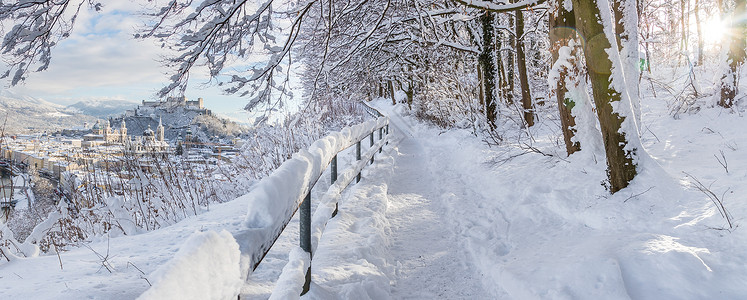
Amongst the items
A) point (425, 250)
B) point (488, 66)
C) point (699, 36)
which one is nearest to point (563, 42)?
point (425, 250)

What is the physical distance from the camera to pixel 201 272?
0.94 m

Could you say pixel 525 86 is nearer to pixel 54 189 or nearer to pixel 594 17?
pixel 594 17

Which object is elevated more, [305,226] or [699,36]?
Answer: [699,36]

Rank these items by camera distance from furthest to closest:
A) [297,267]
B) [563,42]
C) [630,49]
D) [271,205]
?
[630,49] < [563,42] < [297,267] < [271,205]

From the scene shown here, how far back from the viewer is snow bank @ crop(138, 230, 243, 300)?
817 millimetres

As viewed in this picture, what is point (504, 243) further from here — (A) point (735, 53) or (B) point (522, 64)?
(B) point (522, 64)

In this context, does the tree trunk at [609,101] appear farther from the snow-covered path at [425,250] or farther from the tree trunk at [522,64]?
the tree trunk at [522,64]

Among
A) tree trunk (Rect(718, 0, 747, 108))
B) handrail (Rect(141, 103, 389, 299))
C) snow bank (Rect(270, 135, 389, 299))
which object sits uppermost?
tree trunk (Rect(718, 0, 747, 108))

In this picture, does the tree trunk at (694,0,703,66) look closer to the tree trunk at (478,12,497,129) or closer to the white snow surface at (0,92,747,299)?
the tree trunk at (478,12,497,129)

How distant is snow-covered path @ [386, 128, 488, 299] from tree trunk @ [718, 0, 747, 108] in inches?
223

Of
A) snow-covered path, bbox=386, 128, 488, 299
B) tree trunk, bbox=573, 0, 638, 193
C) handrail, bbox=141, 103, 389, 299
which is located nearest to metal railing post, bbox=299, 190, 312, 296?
handrail, bbox=141, 103, 389, 299

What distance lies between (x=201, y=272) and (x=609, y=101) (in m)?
4.57

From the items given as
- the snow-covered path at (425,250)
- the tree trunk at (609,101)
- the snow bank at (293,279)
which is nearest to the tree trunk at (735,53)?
the tree trunk at (609,101)

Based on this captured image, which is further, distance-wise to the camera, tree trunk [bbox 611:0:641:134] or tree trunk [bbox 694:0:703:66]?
tree trunk [bbox 694:0:703:66]
